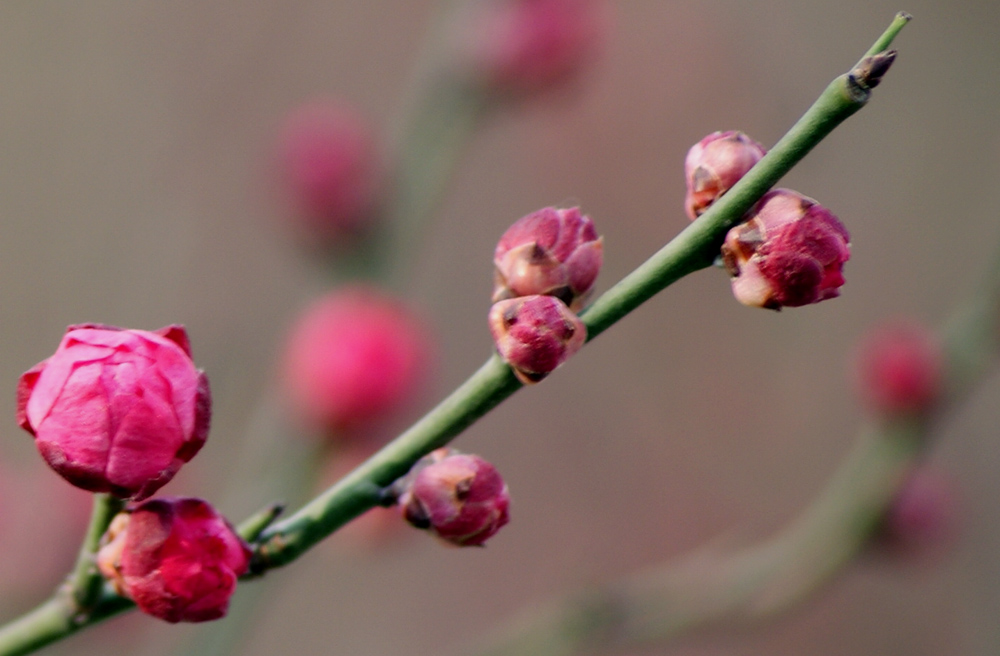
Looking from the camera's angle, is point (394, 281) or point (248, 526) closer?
point (248, 526)

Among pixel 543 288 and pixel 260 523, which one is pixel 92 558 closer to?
pixel 260 523

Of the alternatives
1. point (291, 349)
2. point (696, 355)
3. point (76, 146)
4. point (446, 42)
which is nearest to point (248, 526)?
point (291, 349)

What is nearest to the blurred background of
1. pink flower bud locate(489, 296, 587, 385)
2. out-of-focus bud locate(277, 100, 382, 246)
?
out-of-focus bud locate(277, 100, 382, 246)

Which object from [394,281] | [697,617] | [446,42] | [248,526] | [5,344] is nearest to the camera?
[248,526]

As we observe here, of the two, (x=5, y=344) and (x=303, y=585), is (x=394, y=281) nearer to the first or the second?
(x=303, y=585)

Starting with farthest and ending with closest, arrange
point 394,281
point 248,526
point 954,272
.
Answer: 1. point 954,272
2. point 394,281
3. point 248,526

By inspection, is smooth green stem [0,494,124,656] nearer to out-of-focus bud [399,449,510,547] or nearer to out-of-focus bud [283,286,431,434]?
out-of-focus bud [399,449,510,547]

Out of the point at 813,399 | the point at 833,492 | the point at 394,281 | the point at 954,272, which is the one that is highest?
the point at 954,272
